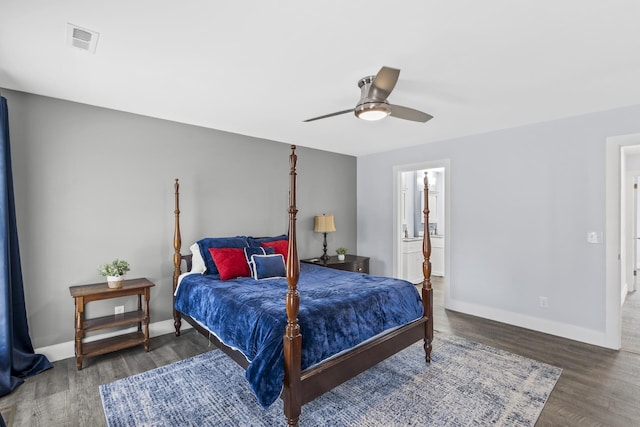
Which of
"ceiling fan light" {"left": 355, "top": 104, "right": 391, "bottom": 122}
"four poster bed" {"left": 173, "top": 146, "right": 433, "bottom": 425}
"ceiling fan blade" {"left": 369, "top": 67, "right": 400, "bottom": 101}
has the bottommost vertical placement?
"four poster bed" {"left": 173, "top": 146, "right": 433, "bottom": 425}

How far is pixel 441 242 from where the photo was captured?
6750 mm

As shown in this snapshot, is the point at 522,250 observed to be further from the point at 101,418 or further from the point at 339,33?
the point at 101,418

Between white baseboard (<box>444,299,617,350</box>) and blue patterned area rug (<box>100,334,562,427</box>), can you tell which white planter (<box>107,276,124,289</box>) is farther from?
white baseboard (<box>444,299,617,350</box>)

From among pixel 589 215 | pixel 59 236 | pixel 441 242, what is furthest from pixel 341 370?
pixel 441 242

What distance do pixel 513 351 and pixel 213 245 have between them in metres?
3.40

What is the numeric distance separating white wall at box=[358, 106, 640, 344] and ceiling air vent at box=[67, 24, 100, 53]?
3506mm

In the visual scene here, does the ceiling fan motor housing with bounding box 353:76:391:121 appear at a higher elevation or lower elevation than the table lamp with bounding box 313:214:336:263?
higher

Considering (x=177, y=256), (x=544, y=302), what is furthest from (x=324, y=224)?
(x=544, y=302)

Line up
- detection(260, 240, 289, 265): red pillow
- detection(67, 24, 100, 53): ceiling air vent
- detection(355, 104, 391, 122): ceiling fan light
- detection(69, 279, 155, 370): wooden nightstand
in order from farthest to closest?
detection(260, 240, 289, 265): red pillow < detection(69, 279, 155, 370): wooden nightstand < detection(355, 104, 391, 122): ceiling fan light < detection(67, 24, 100, 53): ceiling air vent

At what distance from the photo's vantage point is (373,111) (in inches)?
95.0

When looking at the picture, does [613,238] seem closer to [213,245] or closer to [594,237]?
[594,237]

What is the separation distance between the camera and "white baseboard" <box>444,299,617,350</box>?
3426 mm

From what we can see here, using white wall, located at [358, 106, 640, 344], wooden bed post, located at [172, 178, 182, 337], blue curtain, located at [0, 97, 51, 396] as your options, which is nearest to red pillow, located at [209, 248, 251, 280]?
wooden bed post, located at [172, 178, 182, 337]

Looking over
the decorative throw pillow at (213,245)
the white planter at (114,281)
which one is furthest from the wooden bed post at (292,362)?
the white planter at (114,281)
